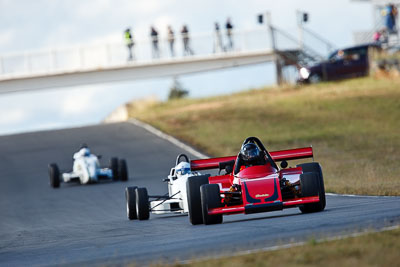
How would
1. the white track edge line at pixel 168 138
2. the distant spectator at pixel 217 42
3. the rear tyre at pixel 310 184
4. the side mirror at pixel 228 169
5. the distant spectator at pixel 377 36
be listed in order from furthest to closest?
the distant spectator at pixel 377 36 < the distant spectator at pixel 217 42 < the white track edge line at pixel 168 138 < the side mirror at pixel 228 169 < the rear tyre at pixel 310 184

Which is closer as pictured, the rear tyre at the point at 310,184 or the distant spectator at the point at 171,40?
the rear tyre at the point at 310,184

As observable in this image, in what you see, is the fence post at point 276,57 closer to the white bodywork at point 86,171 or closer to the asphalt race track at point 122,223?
the asphalt race track at point 122,223

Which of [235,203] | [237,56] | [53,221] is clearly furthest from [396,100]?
[235,203]

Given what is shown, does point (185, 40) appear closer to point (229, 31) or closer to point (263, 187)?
point (229, 31)

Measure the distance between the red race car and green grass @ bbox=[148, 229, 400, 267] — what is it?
421cm

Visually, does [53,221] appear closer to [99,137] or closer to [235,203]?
[235,203]

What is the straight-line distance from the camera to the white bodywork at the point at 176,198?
55.5 ft

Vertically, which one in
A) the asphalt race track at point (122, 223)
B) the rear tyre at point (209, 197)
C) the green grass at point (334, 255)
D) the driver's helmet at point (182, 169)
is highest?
the driver's helmet at point (182, 169)

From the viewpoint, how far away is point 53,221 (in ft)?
66.9

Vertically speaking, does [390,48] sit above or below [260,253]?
above

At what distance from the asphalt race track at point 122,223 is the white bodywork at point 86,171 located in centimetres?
32

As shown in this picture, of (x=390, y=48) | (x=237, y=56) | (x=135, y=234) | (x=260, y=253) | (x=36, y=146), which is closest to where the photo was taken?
(x=260, y=253)

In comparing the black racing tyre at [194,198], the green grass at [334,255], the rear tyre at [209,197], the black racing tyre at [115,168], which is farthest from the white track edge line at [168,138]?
the green grass at [334,255]

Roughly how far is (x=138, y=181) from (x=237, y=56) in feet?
89.8
